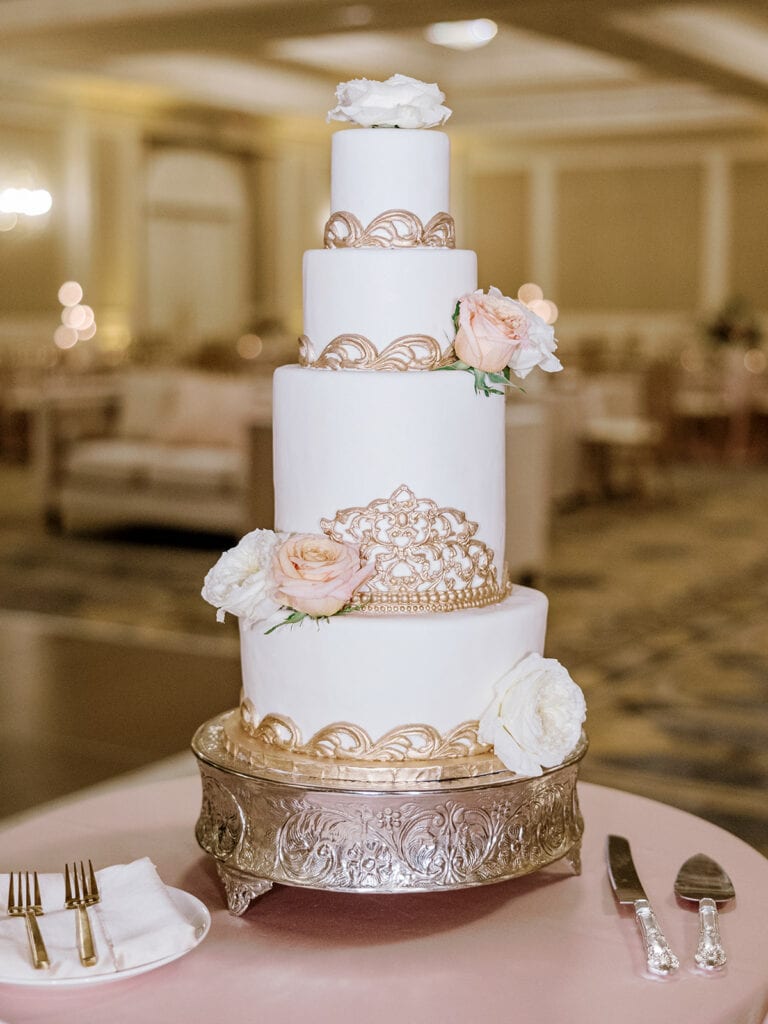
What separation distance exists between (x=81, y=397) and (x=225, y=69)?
699 cm

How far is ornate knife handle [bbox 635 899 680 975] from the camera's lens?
1679mm

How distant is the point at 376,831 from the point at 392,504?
45 centimetres

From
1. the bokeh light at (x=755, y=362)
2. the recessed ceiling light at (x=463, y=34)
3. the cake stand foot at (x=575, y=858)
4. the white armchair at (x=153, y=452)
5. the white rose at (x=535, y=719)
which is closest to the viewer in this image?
the white rose at (x=535, y=719)

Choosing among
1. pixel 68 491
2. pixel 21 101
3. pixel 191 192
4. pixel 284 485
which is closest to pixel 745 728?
pixel 284 485

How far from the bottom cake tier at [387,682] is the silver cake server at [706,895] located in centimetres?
34

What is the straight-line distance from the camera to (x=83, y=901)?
5.87ft

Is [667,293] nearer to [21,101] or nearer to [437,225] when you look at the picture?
[21,101]

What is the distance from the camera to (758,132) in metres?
16.6

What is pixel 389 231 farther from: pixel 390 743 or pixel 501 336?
pixel 390 743

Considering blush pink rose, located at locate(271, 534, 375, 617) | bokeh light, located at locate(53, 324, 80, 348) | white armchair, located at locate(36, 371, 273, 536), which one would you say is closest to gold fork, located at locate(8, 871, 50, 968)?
blush pink rose, located at locate(271, 534, 375, 617)

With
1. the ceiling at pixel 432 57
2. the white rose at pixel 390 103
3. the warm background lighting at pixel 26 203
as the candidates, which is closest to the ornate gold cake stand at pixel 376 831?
the white rose at pixel 390 103

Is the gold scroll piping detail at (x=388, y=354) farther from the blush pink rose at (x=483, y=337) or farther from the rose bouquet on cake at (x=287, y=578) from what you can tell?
the rose bouquet on cake at (x=287, y=578)

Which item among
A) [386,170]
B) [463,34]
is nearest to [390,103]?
[386,170]

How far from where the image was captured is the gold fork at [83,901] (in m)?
1.67
